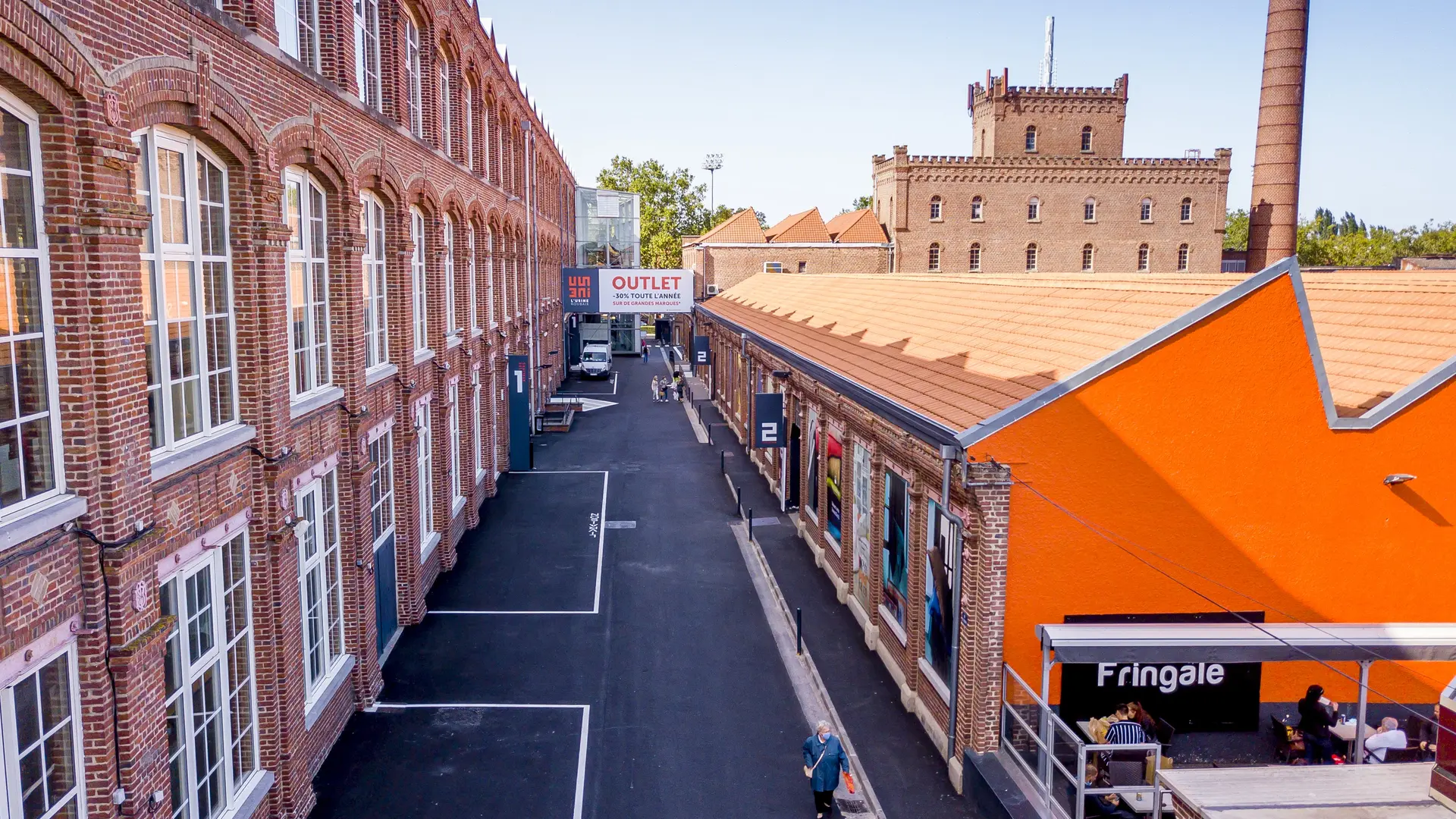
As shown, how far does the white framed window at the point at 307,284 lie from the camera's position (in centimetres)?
1123

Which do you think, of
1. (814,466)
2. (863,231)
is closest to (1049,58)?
(863,231)

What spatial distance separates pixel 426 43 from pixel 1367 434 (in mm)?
16402

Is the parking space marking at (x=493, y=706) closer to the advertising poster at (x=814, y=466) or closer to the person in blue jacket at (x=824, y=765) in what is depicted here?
the person in blue jacket at (x=824, y=765)

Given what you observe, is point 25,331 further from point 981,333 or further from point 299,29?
point 981,333

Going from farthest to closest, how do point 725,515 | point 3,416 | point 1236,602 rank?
point 725,515 < point 1236,602 < point 3,416

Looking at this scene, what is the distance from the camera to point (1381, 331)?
14211 mm

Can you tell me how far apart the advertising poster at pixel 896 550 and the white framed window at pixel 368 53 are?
9.46 metres

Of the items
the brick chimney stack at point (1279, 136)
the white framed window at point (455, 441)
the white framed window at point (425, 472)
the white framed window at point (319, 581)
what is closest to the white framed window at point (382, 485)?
the white framed window at point (319, 581)

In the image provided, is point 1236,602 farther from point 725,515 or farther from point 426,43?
point 426,43

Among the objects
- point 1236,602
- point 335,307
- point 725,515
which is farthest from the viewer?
point 725,515

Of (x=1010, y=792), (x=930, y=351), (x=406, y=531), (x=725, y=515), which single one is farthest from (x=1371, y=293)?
(x=406, y=531)

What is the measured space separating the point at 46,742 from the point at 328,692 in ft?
19.2

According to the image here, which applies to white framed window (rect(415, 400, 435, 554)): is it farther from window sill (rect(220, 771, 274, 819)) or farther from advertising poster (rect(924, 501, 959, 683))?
advertising poster (rect(924, 501, 959, 683))

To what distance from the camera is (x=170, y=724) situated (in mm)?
8164
